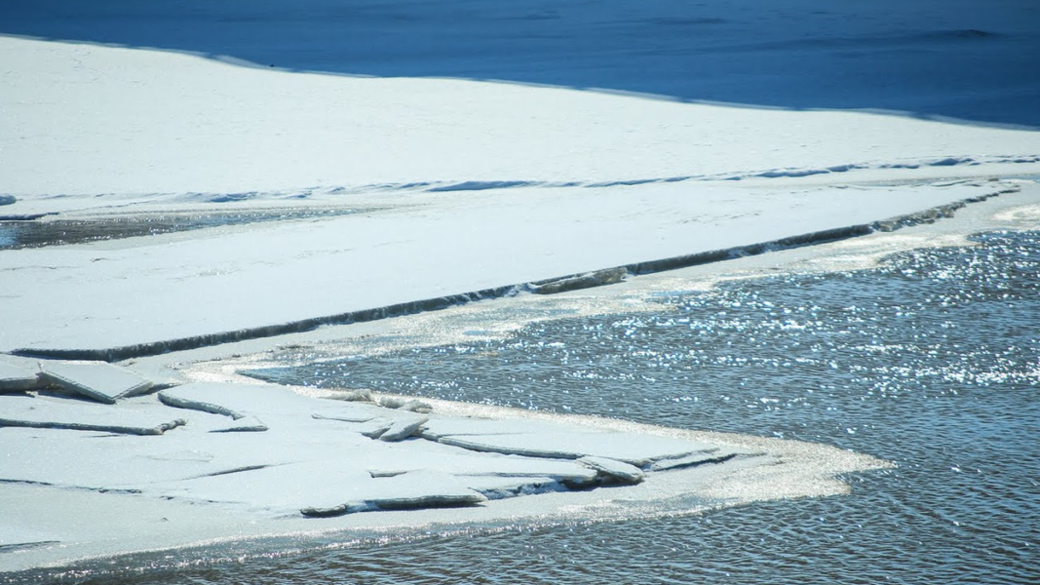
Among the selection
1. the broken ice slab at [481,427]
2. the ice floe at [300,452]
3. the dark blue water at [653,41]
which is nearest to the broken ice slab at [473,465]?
the ice floe at [300,452]

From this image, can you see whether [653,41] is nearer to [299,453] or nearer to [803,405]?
[803,405]

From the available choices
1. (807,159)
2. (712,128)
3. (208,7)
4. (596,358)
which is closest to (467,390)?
(596,358)

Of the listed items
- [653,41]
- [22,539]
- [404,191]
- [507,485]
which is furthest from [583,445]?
[653,41]

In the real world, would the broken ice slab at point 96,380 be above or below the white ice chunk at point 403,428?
above

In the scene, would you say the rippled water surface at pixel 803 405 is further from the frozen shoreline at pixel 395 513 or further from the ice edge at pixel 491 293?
the ice edge at pixel 491 293

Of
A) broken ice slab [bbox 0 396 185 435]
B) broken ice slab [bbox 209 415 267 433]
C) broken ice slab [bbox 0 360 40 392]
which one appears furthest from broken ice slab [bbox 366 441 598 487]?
broken ice slab [bbox 0 360 40 392]

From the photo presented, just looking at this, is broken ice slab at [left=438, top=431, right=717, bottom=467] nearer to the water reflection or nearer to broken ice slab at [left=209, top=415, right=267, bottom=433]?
the water reflection
